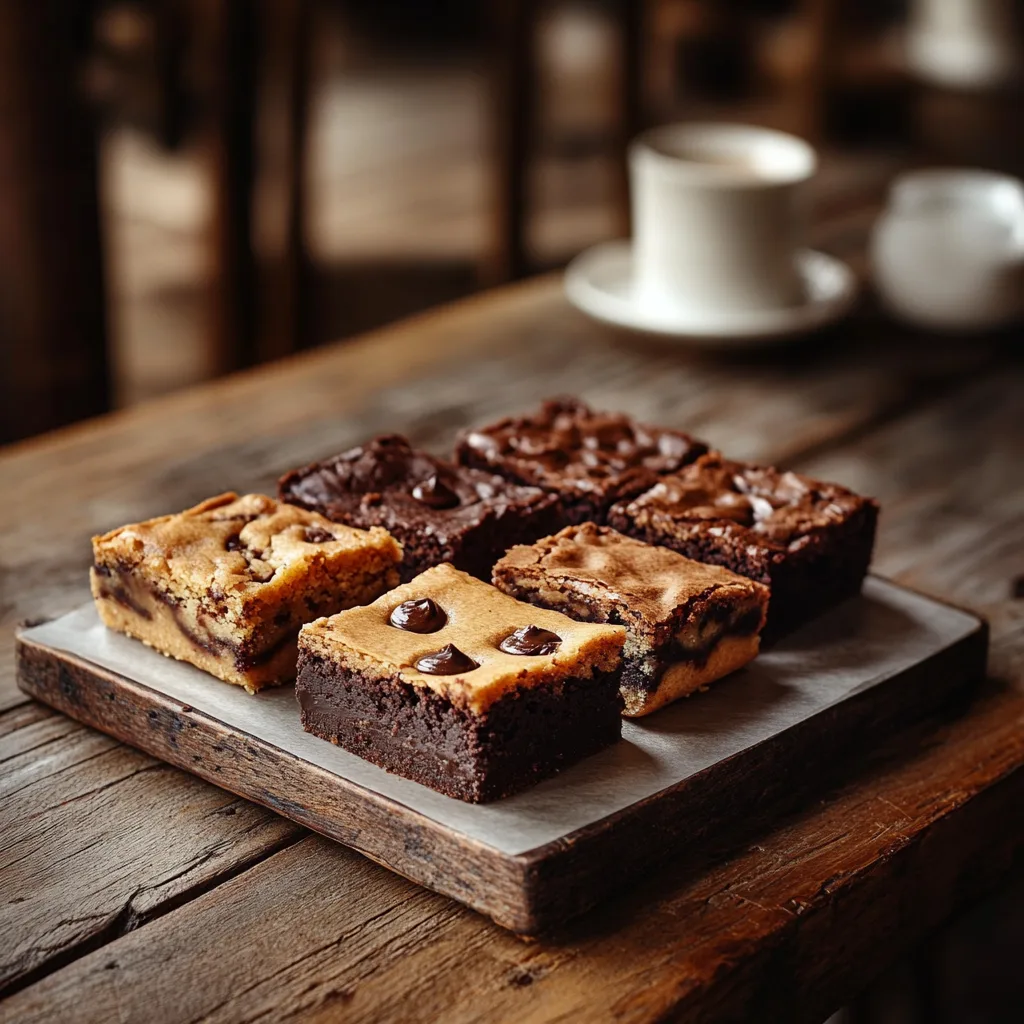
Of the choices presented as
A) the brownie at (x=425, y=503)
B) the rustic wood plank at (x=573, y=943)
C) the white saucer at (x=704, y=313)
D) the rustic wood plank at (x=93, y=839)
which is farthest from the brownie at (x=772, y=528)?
the white saucer at (x=704, y=313)

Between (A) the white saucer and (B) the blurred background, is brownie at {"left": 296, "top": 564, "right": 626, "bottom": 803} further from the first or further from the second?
(B) the blurred background

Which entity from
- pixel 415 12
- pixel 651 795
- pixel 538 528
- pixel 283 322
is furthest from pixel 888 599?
pixel 415 12

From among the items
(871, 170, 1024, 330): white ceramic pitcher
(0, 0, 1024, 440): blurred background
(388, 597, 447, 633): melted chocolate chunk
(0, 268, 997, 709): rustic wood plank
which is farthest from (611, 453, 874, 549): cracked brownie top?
(0, 0, 1024, 440): blurred background

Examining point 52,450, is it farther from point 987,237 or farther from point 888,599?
point 987,237

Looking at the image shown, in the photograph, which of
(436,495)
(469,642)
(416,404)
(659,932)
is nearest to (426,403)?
(416,404)

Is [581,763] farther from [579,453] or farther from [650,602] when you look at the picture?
[579,453]
